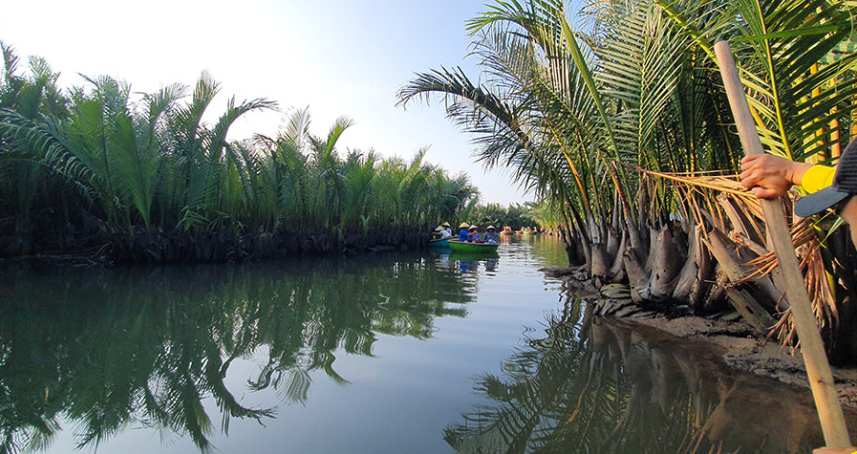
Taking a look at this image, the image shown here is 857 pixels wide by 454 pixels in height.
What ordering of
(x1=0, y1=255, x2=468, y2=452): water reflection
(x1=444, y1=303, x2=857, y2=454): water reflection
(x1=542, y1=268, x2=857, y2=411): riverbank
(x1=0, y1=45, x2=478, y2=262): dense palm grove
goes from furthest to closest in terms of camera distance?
1. (x1=0, y1=45, x2=478, y2=262): dense palm grove
2. (x1=542, y1=268, x2=857, y2=411): riverbank
3. (x1=0, y1=255, x2=468, y2=452): water reflection
4. (x1=444, y1=303, x2=857, y2=454): water reflection

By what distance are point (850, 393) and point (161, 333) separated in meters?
4.79

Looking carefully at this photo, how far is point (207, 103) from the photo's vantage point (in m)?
9.38

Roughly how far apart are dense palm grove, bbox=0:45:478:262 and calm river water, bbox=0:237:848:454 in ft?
15.1

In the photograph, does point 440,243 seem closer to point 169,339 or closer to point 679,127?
point 679,127

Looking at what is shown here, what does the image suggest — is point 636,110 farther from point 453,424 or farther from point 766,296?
point 453,424

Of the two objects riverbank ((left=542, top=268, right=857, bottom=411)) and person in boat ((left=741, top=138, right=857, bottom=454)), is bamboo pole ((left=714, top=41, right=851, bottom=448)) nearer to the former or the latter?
person in boat ((left=741, top=138, right=857, bottom=454))

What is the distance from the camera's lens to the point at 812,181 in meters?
1.04

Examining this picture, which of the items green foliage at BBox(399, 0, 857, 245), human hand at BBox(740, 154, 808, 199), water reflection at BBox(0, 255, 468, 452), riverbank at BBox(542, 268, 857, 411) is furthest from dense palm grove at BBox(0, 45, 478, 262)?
human hand at BBox(740, 154, 808, 199)

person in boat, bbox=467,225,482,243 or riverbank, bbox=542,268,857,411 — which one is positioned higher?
person in boat, bbox=467,225,482,243

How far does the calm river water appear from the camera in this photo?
6.63 feet

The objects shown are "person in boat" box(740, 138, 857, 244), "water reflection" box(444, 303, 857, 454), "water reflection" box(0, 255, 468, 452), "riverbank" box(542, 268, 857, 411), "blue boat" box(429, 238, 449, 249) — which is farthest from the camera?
"blue boat" box(429, 238, 449, 249)

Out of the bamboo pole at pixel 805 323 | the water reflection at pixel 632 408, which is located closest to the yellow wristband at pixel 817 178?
the bamboo pole at pixel 805 323

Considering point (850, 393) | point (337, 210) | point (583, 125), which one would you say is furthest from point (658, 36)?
point (337, 210)

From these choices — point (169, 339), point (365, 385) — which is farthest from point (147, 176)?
point (365, 385)
